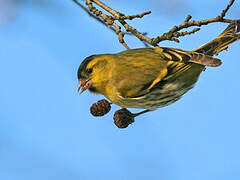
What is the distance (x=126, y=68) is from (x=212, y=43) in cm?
77

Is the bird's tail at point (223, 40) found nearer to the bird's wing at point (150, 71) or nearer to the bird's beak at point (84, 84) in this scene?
the bird's wing at point (150, 71)

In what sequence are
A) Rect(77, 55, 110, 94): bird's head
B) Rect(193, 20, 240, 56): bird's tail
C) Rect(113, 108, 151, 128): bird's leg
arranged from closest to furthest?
Rect(193, 20, 240, 56): bird's tail < Rect(113, 108, 151, 128): bird's leg < Rect(77, 55, 110, 94): bird's head

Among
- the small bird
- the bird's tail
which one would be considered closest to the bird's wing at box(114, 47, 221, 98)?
the small bird

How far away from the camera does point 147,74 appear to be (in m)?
2.63

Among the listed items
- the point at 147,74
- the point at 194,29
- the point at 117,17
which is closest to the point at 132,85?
the point at 147,74

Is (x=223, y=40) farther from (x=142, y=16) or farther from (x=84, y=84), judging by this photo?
(x=84, y=84)

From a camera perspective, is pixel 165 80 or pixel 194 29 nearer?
pixel 194 29

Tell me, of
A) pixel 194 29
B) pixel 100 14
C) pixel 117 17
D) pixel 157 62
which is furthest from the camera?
pixel 157 62

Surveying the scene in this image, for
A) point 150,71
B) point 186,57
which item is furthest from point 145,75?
point 186,57

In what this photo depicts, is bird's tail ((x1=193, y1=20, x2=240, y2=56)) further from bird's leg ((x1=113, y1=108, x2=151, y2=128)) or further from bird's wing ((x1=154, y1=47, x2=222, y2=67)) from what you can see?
bird's leg ((x1=113, y1=108, x2=151, y2=128))

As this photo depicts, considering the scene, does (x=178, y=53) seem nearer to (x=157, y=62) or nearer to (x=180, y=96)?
(x=157, y=62)

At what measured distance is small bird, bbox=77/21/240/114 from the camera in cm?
258

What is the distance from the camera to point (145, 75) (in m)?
2.64

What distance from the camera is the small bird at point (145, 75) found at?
258 cm
